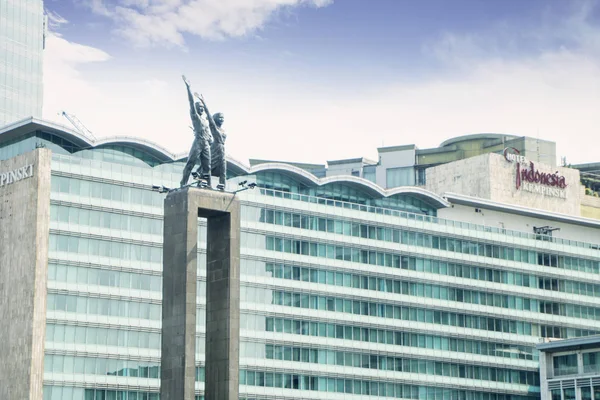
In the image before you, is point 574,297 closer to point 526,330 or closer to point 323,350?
point 526,330

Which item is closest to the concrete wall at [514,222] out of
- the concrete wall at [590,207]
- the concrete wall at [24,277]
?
the concrete wall at [590,207]

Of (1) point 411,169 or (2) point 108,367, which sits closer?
(2) point 108,367

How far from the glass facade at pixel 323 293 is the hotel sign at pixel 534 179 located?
8868mm

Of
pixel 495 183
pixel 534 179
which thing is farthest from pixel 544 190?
pixel 495 183

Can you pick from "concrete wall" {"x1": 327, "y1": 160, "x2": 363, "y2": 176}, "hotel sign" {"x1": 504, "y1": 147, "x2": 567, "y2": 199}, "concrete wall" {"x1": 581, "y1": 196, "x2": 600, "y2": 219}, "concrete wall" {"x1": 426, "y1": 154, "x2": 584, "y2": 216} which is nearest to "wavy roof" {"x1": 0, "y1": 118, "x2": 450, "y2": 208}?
"concrete wall" {"x1": 426, "y1": 154, "x2": 584, "y2": 216}

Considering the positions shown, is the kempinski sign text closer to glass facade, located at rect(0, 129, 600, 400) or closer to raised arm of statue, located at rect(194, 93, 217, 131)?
glass facade, located at rect(0, 129, 600, 400)

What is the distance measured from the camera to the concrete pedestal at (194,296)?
7469cm

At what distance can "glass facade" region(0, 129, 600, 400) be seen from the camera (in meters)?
118

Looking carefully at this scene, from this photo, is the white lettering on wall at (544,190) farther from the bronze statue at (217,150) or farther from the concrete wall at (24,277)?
the bronze statue at (217,150)

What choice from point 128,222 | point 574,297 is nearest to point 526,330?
point 574,297

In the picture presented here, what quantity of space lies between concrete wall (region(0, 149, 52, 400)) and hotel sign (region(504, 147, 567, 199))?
65.5 metres

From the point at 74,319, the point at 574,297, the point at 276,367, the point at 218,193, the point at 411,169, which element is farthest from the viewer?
the point at 411,169

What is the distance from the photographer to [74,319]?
116000 millimetres

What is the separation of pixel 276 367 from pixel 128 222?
2159cm
